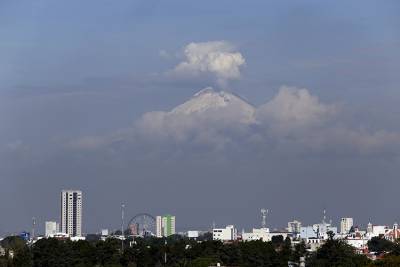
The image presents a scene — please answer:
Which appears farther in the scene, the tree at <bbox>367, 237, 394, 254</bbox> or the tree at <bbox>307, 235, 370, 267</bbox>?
the tree at <bbox>367, 237, 394, 254</bbox>

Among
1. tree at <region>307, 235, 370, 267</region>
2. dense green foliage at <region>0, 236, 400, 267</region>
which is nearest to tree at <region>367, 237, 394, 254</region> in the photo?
dense green foliage at <region>0, 236, 400, 267</region>

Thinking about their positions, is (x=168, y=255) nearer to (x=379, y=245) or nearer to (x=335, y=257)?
(x=335, y=257)

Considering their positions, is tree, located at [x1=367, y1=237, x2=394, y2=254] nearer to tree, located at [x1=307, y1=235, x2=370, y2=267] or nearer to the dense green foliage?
the dense green foliage

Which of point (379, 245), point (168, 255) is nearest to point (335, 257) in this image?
point (168, 255)

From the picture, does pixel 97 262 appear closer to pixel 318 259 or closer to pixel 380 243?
pixel 318 259

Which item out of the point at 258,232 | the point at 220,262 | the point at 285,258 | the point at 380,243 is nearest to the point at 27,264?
the point at 220,262

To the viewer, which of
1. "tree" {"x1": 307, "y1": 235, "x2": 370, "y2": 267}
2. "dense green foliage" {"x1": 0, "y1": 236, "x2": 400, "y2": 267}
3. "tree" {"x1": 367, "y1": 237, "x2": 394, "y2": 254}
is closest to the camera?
"tree" {"x1": 307, "y1": 235, "x2": 370, "y2": 267}

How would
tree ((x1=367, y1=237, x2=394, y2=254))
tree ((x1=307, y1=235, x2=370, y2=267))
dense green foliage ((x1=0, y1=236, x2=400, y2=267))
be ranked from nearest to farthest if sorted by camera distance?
tree ((x1=307, y1=235, x2=370, y2=267))
dense green foliage ((x1=0, y1=236, x2=400, y2=267))
tree ((x1=367, y1=237, x2=394, y2=254))

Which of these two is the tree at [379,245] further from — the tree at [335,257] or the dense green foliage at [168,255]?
the tree at [335,257]
